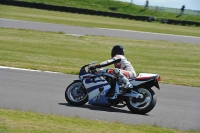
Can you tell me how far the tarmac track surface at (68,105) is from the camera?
357 inches

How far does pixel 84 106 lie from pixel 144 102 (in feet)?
4.35

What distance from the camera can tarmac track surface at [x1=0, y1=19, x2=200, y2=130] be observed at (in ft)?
29.7

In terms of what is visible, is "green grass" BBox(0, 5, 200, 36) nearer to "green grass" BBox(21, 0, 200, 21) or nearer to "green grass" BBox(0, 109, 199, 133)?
"green grass" BBox(21, 0, 200, 21)

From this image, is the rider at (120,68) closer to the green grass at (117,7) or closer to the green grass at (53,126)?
the green grass at (53,126)

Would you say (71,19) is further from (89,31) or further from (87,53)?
(87,53)

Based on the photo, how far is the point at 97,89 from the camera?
9844 millimetres

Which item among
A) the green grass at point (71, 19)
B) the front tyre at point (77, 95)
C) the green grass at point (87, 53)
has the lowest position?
the green grass at point (87, 53)

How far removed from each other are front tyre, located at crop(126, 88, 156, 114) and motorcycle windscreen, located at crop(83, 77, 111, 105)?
597mm

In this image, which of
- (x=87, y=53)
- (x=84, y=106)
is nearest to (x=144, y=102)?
(x=84, y=106)

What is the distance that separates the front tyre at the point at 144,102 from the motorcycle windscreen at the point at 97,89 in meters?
0.60

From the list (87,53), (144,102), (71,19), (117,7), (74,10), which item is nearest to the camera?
(144,102)

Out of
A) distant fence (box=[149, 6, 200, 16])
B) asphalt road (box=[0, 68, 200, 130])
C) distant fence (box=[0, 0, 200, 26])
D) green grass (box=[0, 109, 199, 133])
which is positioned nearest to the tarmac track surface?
asphalt road (box=[0, 68, 200, 130])

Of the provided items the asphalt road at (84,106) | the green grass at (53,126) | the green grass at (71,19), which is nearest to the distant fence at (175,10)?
the green grass at (71,19)

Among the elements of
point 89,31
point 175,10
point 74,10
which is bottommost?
point 89,31
